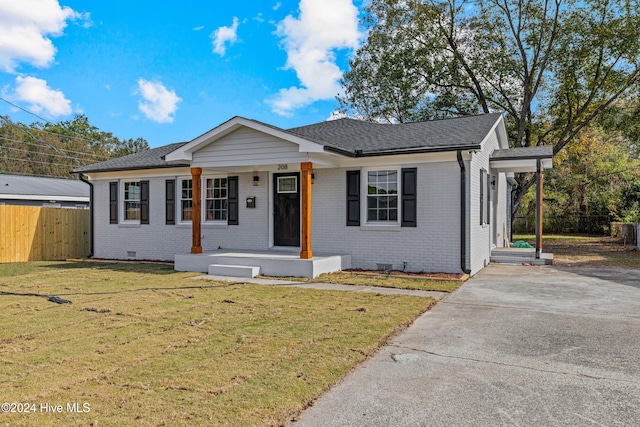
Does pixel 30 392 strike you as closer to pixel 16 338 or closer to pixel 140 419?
pixel 140 419

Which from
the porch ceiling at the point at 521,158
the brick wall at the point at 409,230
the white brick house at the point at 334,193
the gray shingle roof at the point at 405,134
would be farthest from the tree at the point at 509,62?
the brick wall at the point at 409,230

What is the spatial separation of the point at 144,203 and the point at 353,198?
7151 millimetres

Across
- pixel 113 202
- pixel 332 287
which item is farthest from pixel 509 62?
pixel 113 202

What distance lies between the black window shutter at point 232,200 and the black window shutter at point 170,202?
77.3 inches

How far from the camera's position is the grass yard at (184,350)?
3076mm

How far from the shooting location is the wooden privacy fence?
1416 cm

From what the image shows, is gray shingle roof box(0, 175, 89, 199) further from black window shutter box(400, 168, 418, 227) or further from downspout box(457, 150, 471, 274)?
downspout box(457, 150, 471, 274)

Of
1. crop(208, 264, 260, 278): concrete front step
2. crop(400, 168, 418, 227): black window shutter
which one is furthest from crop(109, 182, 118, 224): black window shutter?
crop(400, 168, 418, 227): black window shutter

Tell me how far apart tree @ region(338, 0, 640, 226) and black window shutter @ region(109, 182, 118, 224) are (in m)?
15.0

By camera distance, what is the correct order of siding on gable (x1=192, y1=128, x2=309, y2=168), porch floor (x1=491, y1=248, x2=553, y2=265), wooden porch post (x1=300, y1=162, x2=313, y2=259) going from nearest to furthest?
wooden porch post (x1=300, y1=162, x2=313, y2=259), siding on gable (x1=192, y1=128, x2=309, y2=168), porch floor (x1=491, y1=248, x2=553, y2=265)

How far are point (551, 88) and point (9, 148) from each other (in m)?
44.6

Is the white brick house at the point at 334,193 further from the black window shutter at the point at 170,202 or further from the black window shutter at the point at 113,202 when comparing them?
the black window shutter at the point at 113,202

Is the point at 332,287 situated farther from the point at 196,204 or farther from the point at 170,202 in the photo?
the point at 170,202

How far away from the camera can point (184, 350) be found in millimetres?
4398
